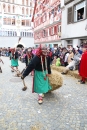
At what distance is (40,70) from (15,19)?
39.9 m

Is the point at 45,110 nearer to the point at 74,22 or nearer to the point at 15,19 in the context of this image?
the point at 74,22

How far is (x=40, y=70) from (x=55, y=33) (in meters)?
19.8

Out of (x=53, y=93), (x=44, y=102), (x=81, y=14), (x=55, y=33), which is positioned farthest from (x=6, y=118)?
(x=55, y=33)

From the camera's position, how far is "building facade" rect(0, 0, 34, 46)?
4084 cm

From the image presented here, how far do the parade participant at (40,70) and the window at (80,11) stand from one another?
434 inches

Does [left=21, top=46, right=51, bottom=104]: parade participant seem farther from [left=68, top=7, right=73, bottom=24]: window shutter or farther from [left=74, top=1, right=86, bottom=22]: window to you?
[left=68, top=7, right=73, bottom=24]: window shutter

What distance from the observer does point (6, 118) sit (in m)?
4.29

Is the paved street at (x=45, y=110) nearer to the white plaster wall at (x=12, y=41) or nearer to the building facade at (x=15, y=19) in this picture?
the white plaster wall at (x=12, y=41)

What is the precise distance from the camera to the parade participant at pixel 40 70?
5.07 metres

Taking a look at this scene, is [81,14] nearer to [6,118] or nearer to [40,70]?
[40,70]

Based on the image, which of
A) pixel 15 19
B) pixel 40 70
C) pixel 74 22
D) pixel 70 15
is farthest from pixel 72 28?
pixel 15 19

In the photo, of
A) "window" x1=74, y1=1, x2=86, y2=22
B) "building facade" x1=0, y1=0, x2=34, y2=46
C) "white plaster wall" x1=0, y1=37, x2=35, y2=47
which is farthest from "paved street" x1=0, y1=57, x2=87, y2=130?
"building facade" x1=0, y1=0, x2=34, y2=46

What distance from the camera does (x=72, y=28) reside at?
54.6 ft

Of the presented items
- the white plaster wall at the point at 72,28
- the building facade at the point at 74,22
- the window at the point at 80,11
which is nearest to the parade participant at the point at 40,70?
the building facade at the point at 74,22
